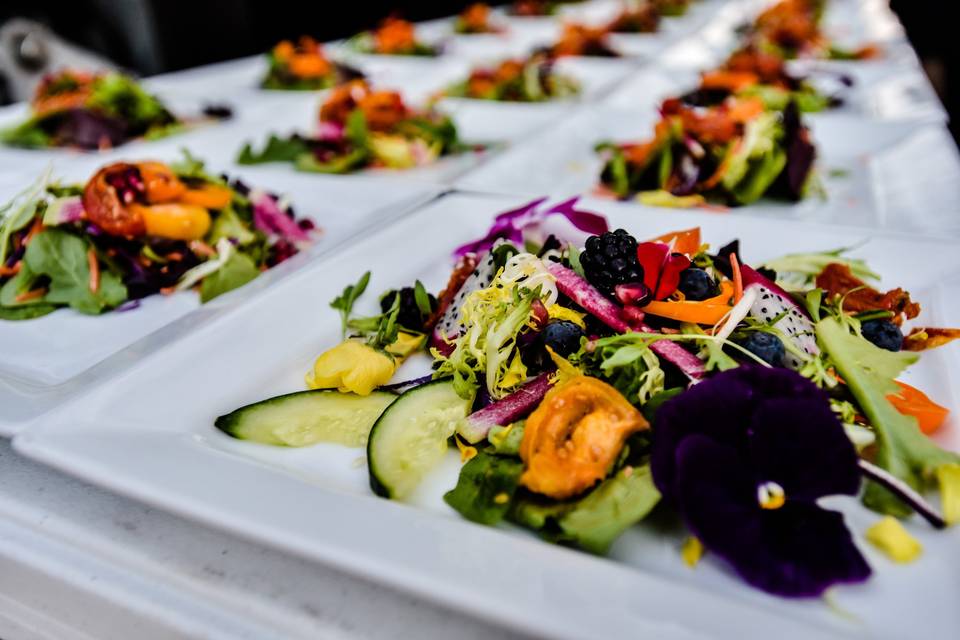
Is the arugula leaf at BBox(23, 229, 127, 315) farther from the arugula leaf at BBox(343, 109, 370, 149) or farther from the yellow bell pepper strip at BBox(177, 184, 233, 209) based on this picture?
the arugula leaf at BBox(343, 109, 370, 149)

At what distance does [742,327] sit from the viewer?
43.5 inches

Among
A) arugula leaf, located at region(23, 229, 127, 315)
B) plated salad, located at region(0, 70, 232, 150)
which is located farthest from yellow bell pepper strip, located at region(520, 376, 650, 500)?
plated salad, located at region(0, 70, 232, 150)

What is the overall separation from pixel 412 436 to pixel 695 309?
18.1 inches

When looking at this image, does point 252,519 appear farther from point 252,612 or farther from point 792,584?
point 792,584

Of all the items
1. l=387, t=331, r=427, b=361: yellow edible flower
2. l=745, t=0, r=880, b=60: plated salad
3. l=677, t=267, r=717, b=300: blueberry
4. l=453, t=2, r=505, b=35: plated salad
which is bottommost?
l=745, t=0, r=880, b=60: plated salad

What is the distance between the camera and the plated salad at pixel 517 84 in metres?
3.27

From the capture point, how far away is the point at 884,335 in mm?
1188

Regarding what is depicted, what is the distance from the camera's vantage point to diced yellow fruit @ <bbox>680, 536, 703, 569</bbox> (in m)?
0.82

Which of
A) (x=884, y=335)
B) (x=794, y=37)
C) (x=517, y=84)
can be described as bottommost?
(x=794, y=37)

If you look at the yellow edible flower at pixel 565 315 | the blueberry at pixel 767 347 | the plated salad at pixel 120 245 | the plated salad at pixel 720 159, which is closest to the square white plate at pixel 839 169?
the plated salad at pixel 720 159

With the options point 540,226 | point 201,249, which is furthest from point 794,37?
point 201,249

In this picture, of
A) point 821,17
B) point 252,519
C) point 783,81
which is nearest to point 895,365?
point 252,519

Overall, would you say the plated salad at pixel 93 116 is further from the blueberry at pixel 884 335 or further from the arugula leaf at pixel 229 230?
the blueberry at pixel 884 335

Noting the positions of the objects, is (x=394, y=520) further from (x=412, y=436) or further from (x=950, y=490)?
(x=950, y=490)
